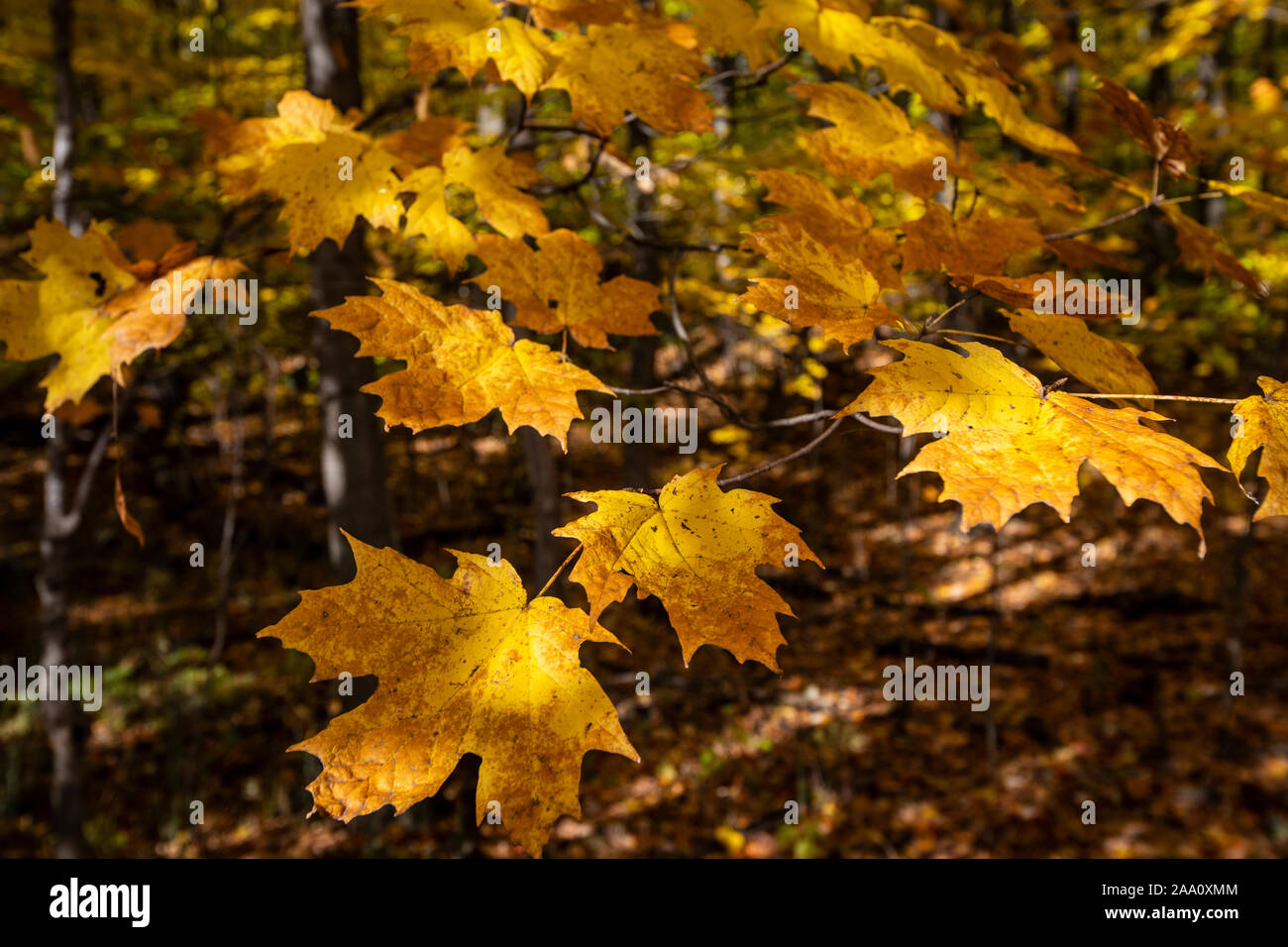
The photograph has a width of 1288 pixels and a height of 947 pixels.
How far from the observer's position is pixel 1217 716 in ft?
18.6

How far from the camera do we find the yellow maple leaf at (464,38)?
63.0 inches

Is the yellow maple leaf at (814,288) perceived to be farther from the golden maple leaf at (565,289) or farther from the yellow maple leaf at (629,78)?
the yellow maple leaf at (629,78)

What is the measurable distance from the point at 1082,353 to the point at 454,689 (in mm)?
1271

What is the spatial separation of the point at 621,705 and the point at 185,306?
16.8 feet

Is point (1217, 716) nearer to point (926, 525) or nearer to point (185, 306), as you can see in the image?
point (926, 525)

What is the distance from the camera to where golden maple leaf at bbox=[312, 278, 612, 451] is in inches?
52.2

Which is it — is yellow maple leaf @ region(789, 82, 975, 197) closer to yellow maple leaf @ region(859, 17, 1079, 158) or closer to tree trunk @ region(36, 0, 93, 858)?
yellow maple leaf @ region(859, 17, 1079, 158)

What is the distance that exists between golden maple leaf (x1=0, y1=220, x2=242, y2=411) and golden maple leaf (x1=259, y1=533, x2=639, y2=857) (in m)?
1.05

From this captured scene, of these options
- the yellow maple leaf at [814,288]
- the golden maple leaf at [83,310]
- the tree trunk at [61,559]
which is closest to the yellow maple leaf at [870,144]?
the yellow maple leaf at [814,288]

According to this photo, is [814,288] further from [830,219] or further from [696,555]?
[696,555]

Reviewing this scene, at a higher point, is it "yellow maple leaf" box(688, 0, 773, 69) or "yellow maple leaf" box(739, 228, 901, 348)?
"yellow maple leaf" box(688, 0, 773, 69)

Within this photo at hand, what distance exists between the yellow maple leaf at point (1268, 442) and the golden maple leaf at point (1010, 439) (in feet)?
0.29

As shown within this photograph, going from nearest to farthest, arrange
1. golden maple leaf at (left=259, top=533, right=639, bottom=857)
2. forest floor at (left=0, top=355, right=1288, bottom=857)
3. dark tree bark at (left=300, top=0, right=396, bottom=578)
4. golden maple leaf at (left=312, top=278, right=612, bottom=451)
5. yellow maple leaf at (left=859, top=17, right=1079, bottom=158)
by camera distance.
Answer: golden maple leaf at (left=259, top=533, right=639, bottom=857) → golden maple leaf at (left=312, top=278, right=612, bottom=451) → yellow maple leaf at (left=859, top=17, right=1079, bottom=158) → dark tree bark at (left=300, top=0, right=396, bottom=578) → forest floor at (left=0, top=355, right=1288, bottom=857)

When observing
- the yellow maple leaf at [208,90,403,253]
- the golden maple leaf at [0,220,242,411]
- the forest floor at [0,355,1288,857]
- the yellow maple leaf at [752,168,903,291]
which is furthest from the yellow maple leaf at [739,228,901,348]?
the forest floor at [0,355,1288,857]
